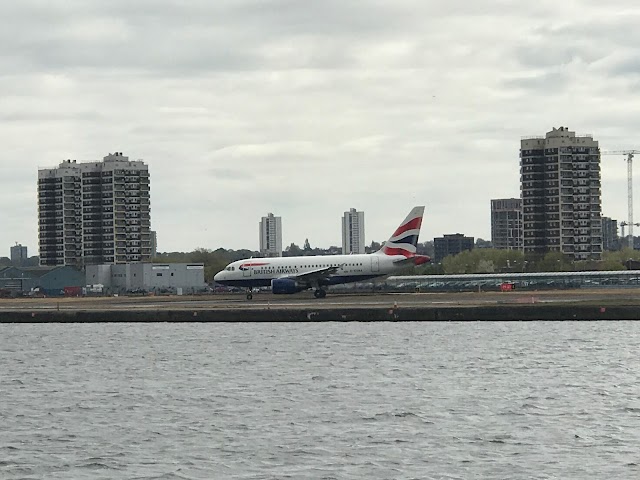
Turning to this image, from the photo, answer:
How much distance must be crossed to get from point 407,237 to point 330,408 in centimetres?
7897

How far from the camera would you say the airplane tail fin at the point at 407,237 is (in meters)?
125

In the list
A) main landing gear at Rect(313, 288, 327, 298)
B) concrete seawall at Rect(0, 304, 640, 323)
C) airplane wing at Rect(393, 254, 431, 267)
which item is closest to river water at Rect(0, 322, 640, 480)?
concrete seawall at Rect(0, 304, 640, 323)

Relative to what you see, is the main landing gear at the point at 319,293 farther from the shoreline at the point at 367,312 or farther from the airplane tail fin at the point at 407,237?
the shoreline at the point at 367,312

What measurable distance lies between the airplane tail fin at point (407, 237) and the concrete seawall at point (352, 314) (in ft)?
88.8

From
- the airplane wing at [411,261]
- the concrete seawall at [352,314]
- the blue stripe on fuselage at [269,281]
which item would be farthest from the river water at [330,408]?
the blue stripe on fuselage at [269,281]

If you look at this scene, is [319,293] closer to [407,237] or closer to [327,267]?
[327,267]

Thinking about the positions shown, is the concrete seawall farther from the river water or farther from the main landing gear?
the main landing gear

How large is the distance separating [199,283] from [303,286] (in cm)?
7191

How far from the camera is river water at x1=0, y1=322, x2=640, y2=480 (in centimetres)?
3738

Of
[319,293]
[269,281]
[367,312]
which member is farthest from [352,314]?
[269,281]

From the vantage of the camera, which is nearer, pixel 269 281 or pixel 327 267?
pixel 327 267

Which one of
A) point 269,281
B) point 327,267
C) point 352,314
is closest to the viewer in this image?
point 352,314

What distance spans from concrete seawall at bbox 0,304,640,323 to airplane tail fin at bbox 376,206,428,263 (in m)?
27.1

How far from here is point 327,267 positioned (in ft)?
406
